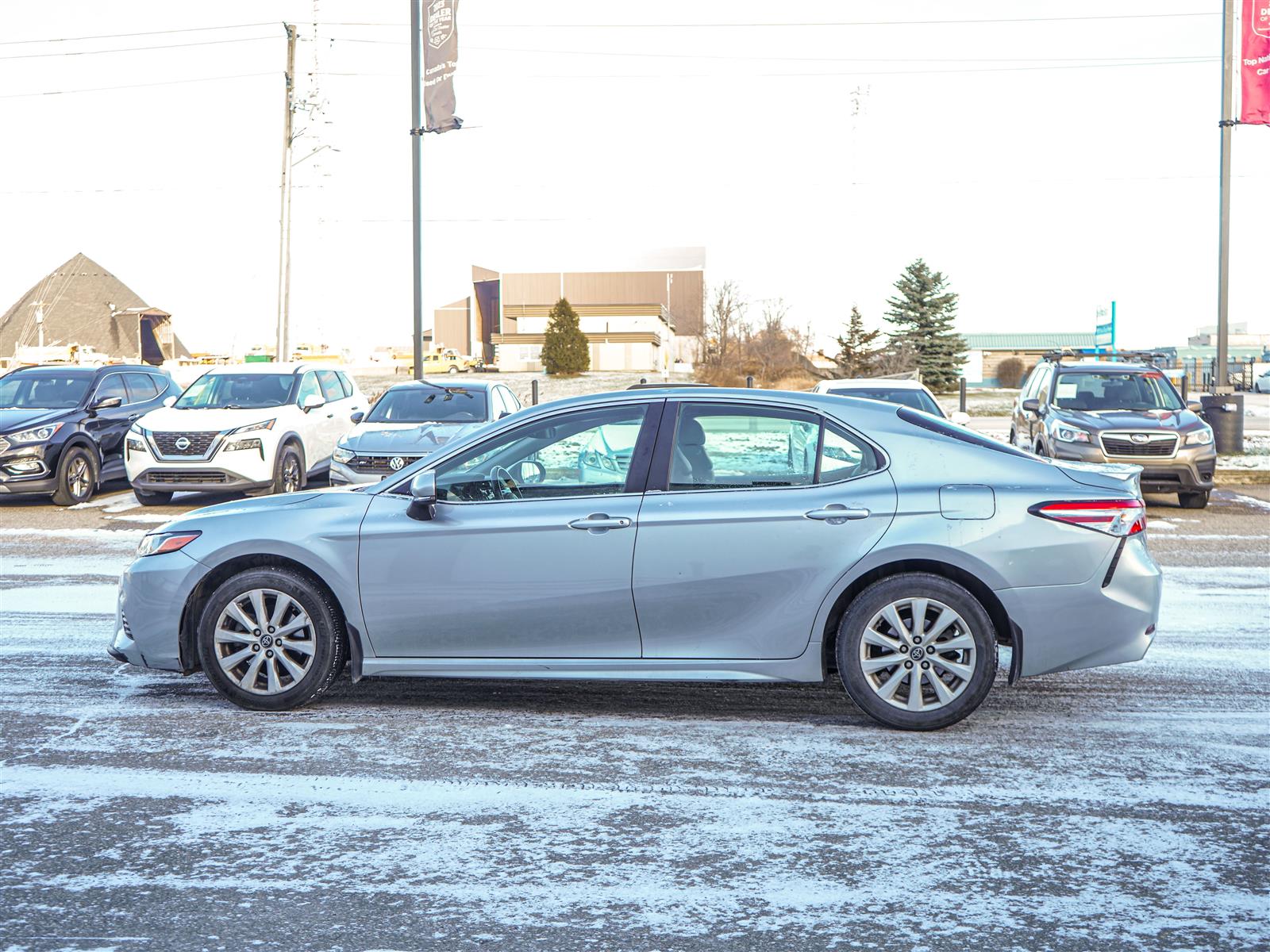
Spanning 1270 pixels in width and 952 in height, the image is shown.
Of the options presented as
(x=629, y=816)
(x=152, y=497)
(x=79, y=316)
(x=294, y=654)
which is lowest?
(x=629, y=816)

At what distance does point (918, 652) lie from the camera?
18.2 feet

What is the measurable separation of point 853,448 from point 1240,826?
222cm

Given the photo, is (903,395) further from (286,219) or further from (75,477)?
(286,219)

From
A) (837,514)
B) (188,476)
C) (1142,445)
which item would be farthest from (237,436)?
(837,514)

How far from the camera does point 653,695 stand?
6.36 metres

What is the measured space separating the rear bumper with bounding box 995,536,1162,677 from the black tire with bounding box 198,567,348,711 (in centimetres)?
305

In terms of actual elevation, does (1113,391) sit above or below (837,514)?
above

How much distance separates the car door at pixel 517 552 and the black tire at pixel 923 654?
0.97m

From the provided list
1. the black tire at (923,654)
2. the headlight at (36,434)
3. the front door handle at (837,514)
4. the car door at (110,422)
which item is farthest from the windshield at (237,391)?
the black tire at (923,654)

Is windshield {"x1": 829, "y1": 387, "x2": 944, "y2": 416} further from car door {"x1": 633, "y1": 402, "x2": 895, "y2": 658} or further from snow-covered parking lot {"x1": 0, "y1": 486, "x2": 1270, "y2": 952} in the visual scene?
car door {"x1": 633, "y1": 402, "x2": 895, "y2": 658}

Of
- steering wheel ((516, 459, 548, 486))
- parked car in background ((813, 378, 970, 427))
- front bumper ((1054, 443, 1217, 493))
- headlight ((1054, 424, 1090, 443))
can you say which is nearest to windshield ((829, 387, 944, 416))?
parked car in background ((813, 378, 970, 427))

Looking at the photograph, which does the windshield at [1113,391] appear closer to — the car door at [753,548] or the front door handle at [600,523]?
the car door at [753,548]

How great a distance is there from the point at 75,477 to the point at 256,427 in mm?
2733

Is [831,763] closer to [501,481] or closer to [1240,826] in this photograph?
[1240,826]
